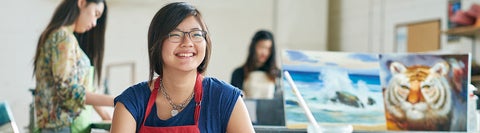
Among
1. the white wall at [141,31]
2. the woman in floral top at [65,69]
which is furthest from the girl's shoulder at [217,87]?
the white wall at [141,31]

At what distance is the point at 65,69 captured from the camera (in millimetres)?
2113

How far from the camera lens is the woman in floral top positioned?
6.95 ft

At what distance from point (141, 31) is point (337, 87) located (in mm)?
4088

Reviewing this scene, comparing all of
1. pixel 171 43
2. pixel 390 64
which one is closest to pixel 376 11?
pixel 390 64

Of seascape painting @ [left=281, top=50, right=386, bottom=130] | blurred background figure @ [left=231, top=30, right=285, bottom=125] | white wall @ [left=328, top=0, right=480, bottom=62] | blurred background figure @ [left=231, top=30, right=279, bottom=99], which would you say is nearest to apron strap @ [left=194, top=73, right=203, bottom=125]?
seascape painting @ [left=281, top=50, right=386, bottom=130]

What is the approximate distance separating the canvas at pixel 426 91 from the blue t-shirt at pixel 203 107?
0.82m

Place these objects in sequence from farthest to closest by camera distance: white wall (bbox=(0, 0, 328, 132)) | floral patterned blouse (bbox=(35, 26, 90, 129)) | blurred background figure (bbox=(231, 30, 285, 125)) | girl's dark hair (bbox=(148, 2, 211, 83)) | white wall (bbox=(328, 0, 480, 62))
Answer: white wall (bbox=(0, 0, 328, 132))
white wall (bbox=(328, 0, 480, 62))
blurred background figure (bbox=(231, 30, 285, 125))
floral patterned blouse (bbox=(35, 26, 90, 129))
girl's dark hair (bbox=(148, 2, 211, 83))

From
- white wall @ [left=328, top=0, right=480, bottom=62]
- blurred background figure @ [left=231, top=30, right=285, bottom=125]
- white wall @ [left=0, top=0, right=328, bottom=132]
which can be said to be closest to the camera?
blurred background figure @ [left=231, top=30, right=285, bottom=125]

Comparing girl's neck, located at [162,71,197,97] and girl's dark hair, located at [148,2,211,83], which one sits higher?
girl's dark hair, located at [148,2,211,83]

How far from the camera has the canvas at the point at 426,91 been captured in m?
2.00

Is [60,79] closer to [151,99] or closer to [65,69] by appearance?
[65,69]

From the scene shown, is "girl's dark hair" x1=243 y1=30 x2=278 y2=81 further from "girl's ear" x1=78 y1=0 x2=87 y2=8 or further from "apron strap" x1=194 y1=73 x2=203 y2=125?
"apron strap" x1=194 y1=73 x2=203 y2=125

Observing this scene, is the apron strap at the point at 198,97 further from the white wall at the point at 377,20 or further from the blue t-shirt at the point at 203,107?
the white wall at the point at 377,20

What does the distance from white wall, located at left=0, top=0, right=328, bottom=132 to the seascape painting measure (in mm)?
3119
